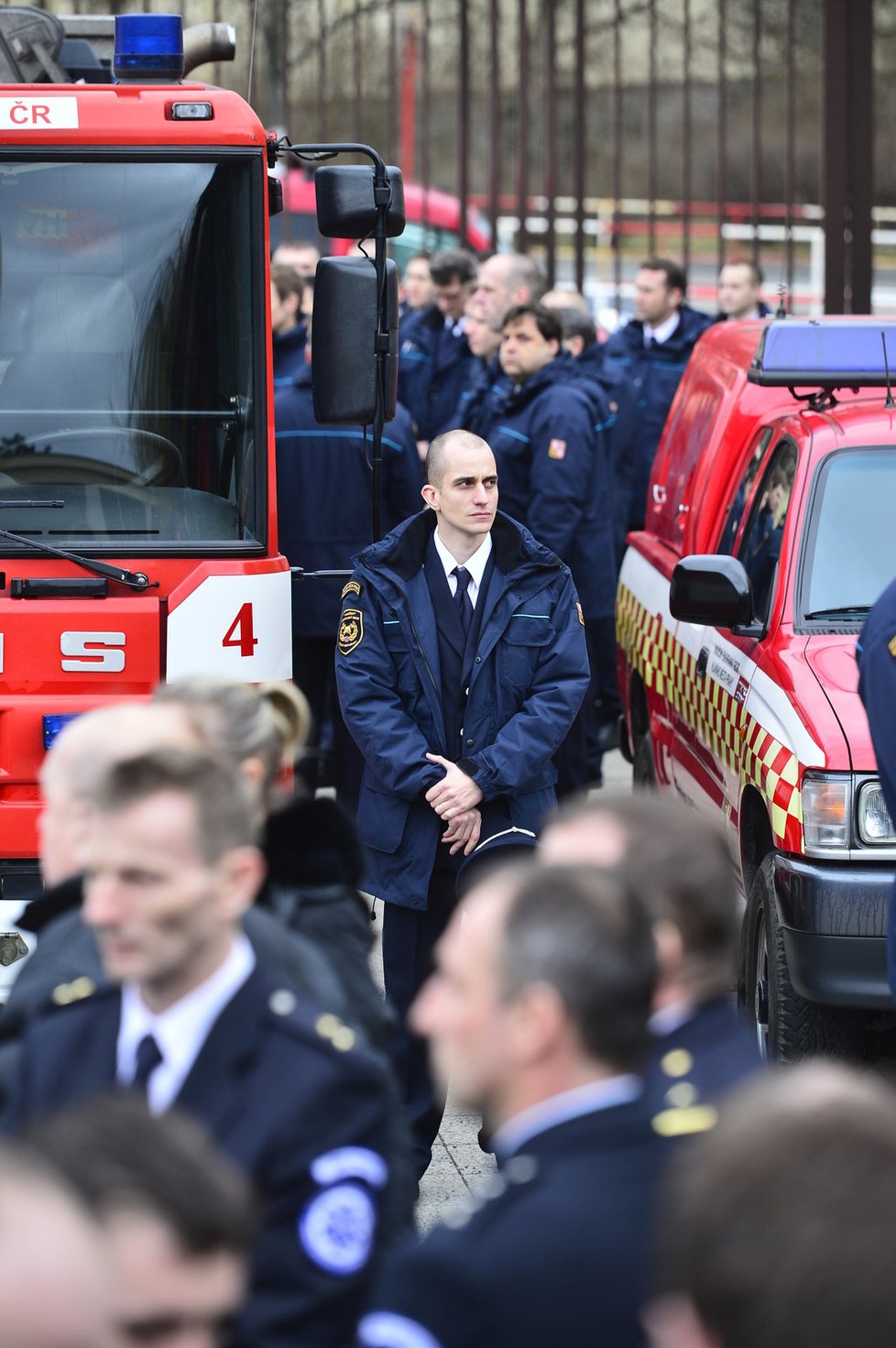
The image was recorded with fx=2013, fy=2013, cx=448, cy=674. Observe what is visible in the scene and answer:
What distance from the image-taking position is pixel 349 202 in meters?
5.73

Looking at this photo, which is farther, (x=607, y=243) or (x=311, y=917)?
(x=607, y=243)

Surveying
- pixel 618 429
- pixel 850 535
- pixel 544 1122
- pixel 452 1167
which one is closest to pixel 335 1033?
pixel 544 1122

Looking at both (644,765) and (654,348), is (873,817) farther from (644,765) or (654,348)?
(654,348)

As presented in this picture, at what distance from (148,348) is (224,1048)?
3.64 m

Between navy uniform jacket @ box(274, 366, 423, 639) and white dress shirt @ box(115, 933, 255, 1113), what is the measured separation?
5552 mm

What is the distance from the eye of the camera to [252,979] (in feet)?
7.90

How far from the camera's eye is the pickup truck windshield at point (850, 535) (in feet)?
18.8

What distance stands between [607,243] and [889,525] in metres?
19.7

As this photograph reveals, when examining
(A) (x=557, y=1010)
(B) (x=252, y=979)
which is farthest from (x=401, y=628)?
(A) (x=557, y=1010)

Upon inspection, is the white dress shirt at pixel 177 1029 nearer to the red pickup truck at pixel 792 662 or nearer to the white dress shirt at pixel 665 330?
the red pickup truck at pixel 792 662

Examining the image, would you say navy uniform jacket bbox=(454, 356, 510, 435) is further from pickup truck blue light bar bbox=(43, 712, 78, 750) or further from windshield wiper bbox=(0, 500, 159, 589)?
pickup truck blue light bar bbox=(43, 712, 78, 750)

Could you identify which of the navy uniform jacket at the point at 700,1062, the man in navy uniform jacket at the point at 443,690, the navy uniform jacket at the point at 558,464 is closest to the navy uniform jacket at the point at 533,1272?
the navy uniform jacket at the point at 700,1062

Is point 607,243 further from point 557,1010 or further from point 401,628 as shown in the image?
point 557,1010

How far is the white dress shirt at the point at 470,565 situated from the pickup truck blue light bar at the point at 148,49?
1804 millimetres
